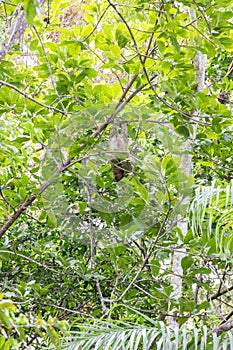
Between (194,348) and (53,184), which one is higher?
(53,184)

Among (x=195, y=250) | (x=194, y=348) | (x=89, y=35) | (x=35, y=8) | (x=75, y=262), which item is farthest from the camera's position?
(x=75, y=262)

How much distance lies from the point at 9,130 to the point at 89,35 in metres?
0.37

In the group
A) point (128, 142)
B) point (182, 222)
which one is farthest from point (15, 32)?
point (182, 222)

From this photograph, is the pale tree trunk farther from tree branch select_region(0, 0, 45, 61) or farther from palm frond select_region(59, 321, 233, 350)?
tree branch select_region(0, 0, 45, 61)

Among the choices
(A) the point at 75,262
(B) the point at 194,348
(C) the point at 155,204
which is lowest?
(B) the point at 194,348

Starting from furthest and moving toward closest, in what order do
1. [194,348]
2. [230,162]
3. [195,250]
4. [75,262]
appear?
Result: [230,162]
[75,262]
[195,250]
[194,348]

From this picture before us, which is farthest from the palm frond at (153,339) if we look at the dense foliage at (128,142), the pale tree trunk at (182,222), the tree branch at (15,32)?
the tree branch at (15,32)

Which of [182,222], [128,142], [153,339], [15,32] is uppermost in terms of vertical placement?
[15,32]

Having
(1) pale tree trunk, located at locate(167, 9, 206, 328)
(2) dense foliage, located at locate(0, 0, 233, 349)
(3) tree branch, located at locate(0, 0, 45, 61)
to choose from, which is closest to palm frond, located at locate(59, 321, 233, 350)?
(2) dense foliage, located at locate(0, 0, 233, 349)

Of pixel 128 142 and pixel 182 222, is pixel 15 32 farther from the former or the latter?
pixel 182 222

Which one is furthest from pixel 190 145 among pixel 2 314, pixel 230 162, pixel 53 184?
pixel 2 314

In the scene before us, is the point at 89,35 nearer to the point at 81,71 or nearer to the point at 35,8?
the point at 81,71

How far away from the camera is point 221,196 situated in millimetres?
1348

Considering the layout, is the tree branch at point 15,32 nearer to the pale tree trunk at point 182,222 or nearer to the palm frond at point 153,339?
the pale tree trunk at point 182,222
